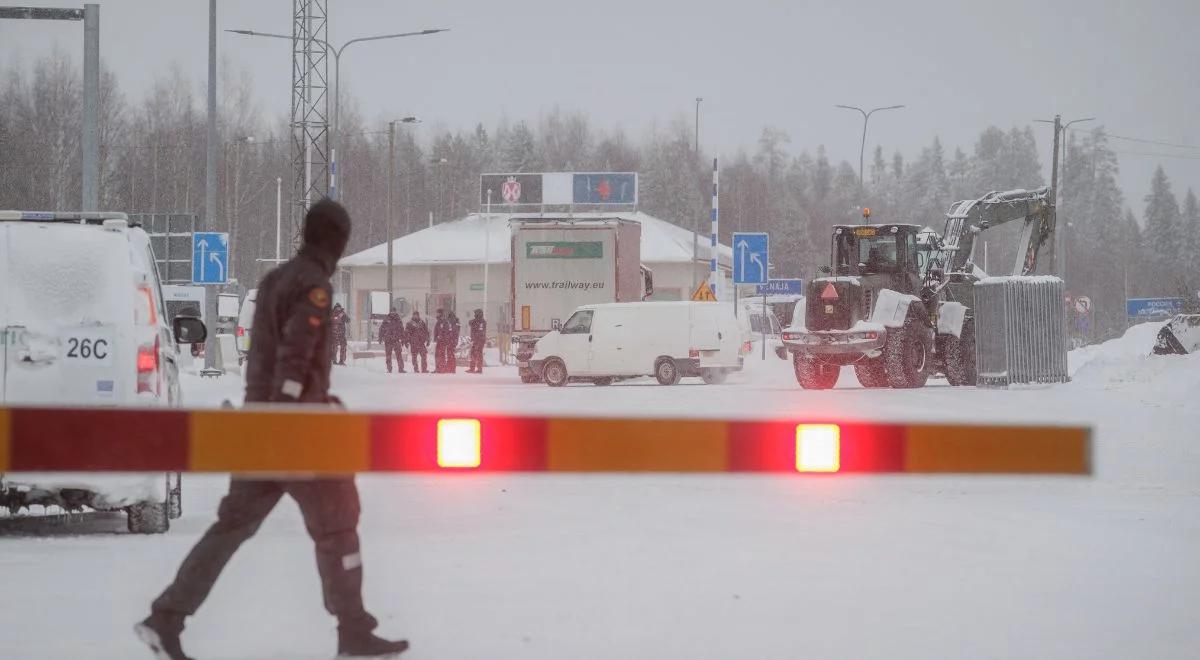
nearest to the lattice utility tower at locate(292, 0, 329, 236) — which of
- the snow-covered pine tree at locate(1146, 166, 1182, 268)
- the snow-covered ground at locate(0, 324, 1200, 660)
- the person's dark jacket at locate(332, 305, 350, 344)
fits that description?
the person's dark jacket at locate(332, 305, 350, 344)

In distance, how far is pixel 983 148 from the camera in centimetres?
12225

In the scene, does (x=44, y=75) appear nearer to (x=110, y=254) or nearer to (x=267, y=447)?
(x=110, y=254)

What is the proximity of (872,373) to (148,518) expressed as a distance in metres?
22.8

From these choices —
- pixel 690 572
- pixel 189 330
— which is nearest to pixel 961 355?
pixel 189 330

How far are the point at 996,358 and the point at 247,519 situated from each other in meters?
26.9

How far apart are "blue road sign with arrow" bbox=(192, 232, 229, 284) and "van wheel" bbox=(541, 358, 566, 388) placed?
706 cm

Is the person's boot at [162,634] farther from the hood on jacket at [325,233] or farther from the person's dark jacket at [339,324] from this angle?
the person's dark jacket at [339,324]

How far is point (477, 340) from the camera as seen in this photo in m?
40.2

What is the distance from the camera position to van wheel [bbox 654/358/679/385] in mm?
33438

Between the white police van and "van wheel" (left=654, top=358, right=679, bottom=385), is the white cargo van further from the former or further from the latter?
the white police van

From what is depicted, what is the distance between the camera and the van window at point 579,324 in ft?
111

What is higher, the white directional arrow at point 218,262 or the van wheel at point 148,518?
the white directional arrow at point 218,262

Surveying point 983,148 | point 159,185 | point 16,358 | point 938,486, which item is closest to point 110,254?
point 16,358

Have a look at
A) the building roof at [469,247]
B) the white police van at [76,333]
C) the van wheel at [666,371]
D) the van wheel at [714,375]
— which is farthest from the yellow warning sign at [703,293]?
the building roof at [469,247]
